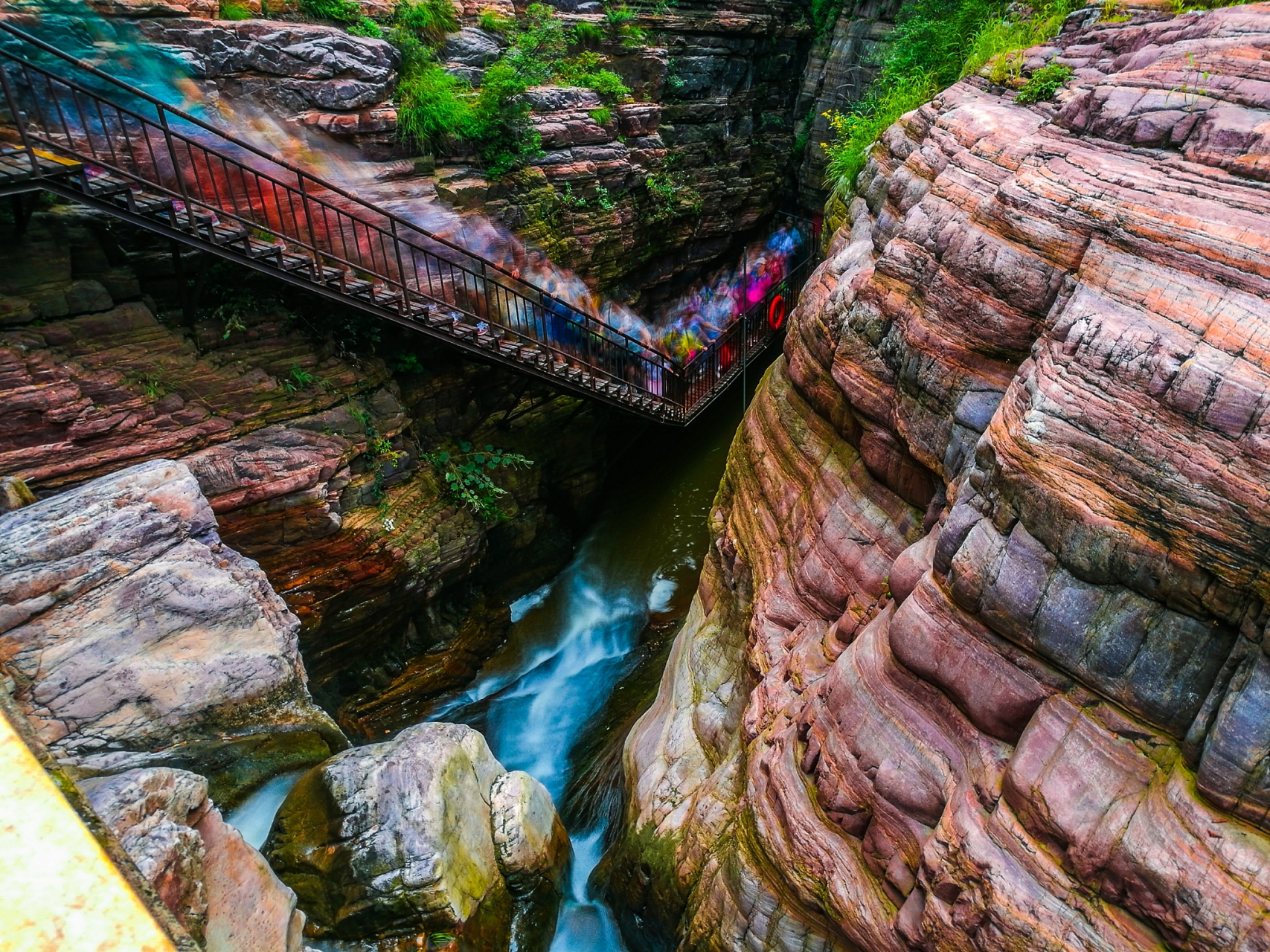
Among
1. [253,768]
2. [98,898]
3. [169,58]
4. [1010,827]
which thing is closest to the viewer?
[98,898]

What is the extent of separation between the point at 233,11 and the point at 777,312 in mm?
11987

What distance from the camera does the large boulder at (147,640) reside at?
5.02m

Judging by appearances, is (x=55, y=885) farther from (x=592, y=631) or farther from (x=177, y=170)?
(x=592, y=631)

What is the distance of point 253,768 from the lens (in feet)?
19.4

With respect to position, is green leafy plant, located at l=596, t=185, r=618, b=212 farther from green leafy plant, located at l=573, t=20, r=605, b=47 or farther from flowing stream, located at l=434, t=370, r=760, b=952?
flowing stream, located at l=434, t=370, r=760, b=952

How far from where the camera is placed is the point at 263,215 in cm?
884

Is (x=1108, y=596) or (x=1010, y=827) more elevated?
(x=1108, y=596)

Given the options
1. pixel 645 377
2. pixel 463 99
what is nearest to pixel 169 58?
pixel 463 99

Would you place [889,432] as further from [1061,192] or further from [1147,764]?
[1147,764]

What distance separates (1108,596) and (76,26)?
469 inches

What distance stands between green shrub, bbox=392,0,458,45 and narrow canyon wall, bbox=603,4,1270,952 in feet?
28.5

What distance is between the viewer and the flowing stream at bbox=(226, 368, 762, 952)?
7074mm

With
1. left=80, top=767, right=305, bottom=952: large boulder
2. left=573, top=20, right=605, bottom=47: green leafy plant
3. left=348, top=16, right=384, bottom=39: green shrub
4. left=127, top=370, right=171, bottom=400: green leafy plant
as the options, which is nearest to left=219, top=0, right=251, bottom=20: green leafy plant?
left=348, top=16, right=384, bottom=39: green shrub

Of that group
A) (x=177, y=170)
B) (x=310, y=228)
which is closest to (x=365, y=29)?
(x=310, y=228)
